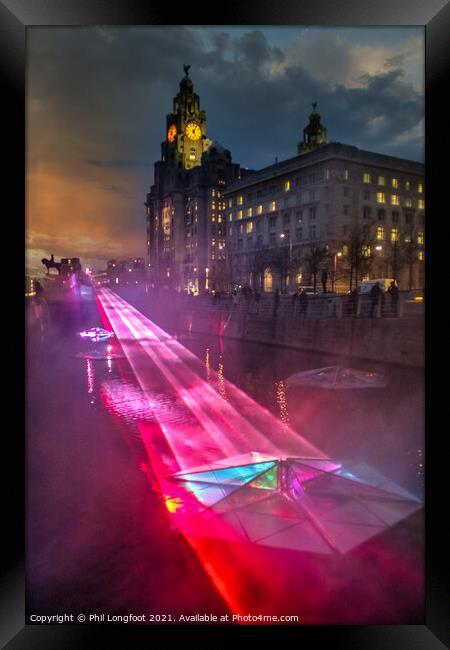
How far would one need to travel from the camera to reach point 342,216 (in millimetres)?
10008

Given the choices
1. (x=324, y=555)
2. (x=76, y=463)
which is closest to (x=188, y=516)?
(x=324, y=555)

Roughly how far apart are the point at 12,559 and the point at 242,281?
2681 cm

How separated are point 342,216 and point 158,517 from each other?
818 cm

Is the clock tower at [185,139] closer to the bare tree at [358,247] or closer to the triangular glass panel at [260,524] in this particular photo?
the bare tree at [358,247]

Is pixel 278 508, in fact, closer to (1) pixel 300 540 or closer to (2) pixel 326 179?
(1) pixel 300 540

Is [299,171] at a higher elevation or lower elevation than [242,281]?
higher

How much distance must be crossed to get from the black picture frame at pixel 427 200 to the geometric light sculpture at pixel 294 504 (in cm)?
61

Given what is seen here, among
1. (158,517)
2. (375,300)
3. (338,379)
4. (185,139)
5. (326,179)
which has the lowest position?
(158,517)

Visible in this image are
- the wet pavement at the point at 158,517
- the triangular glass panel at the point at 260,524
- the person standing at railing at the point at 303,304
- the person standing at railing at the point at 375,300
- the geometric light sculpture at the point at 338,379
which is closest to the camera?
the wet pavement at the point at 158,517

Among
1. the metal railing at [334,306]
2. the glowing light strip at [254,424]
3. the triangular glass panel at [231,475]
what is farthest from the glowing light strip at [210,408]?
the metal railing at [334,306]

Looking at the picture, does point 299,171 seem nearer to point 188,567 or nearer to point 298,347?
point 298,347

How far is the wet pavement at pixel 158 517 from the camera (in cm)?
314

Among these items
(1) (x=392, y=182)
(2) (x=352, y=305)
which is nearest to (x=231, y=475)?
(1) (x=392, y=182)

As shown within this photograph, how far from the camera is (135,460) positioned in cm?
532
